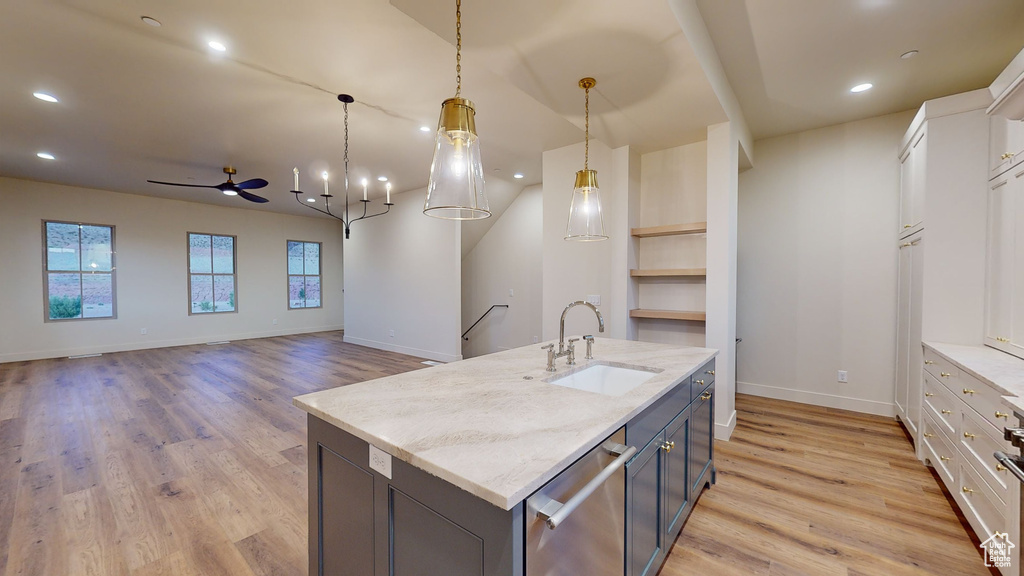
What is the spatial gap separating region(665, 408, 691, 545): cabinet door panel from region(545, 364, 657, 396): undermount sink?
0.87 ft

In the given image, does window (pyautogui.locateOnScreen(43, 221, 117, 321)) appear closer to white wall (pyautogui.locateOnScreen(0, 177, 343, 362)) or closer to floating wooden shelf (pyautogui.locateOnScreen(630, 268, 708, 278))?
white wall (pyautogui.locateOnScreen(0, 177, 343, 362))

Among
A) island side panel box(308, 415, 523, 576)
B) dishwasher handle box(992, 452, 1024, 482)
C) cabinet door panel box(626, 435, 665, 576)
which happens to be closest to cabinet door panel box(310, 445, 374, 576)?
island side panel box(308, 415, 523, 576)

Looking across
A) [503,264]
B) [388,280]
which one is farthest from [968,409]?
[388,280]

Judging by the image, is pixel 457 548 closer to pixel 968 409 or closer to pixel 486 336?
pixel 968 409

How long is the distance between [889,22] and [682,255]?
1.96m

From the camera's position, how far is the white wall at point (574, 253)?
3.73m

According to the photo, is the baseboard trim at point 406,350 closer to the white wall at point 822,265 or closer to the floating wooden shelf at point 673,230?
the floating wooden shelf at point 673,230

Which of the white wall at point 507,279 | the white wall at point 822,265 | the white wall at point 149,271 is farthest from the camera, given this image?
the white wall at point 507,279

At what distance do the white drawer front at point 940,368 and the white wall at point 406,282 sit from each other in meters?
5.00

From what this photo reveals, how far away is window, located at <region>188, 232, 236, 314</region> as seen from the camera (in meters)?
7.64

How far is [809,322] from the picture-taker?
155 inches

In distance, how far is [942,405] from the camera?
232 cm

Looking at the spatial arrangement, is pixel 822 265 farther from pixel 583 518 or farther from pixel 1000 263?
pixel 583 518

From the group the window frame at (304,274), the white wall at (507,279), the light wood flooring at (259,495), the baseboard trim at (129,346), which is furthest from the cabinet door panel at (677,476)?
the window frame at (304,274)
